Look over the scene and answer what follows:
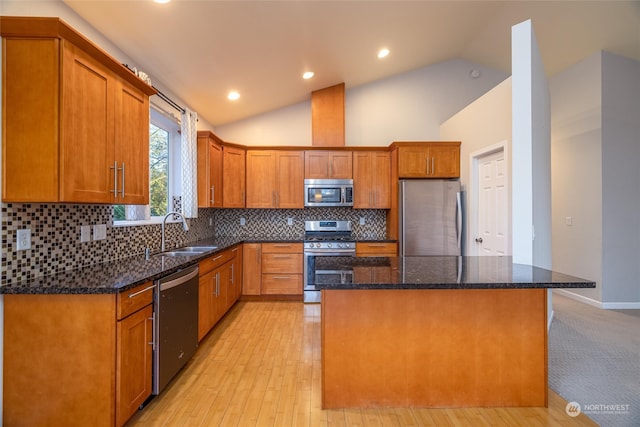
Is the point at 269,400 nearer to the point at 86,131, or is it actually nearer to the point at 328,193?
the point at 86,131

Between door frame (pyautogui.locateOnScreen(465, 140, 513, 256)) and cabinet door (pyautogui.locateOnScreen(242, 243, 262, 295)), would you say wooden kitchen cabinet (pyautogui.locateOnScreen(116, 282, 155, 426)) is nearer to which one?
cabinet door (pyautogui.locateOnScreen(242, 243, 262, 295))

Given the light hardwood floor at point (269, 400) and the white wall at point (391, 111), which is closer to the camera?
the light hardwood floor at point (269, 400)

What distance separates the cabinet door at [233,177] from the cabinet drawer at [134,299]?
2519 millimetres

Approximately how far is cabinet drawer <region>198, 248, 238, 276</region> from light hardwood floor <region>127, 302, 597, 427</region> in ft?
2.38

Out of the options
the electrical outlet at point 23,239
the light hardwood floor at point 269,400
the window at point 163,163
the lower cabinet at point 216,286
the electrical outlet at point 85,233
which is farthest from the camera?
the window at point 163,163

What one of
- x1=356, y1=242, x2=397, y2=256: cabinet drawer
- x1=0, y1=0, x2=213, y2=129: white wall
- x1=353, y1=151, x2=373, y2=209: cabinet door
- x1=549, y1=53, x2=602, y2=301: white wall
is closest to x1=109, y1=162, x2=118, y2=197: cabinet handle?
x1=0, y1=0, x2=213, y2=129: white wall

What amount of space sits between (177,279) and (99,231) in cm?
70

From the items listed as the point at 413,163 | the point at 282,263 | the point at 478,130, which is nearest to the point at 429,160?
the point at 413,163

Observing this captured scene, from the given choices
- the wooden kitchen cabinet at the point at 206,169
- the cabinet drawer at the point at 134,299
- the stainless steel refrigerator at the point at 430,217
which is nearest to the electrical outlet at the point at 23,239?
the cabinet drawer at the point at 134,299

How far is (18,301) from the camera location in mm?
1624

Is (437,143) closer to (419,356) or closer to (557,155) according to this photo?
(557,155)

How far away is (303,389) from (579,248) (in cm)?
438

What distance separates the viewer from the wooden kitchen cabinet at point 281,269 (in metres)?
4.46

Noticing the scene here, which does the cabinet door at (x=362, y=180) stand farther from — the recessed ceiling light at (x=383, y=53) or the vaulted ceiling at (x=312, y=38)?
the recessed ceiling light at (x=383, y=53)
